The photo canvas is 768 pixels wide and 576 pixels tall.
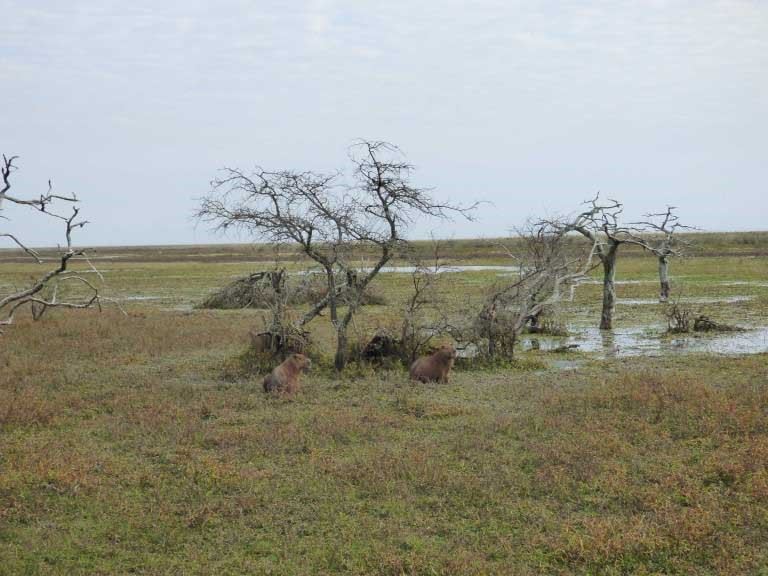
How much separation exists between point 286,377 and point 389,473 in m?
A: 4.62

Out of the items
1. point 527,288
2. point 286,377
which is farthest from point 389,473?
point 527,288

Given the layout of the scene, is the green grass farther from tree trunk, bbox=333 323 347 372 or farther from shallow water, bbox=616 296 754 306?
shallow water, bbox=616 296 754 306

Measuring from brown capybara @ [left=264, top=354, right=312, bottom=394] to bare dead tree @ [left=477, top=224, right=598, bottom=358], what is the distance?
14.6ft

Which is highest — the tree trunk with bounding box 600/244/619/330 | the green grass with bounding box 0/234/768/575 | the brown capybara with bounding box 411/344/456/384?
the tree trunk with bounding box 600/244/619/330

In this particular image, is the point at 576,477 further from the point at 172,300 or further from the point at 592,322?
the point at 172,300

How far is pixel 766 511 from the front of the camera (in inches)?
257

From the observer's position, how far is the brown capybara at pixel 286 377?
11.9 meters

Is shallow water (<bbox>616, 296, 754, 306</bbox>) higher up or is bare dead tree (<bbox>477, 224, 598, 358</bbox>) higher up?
bare dead tree (<bbox>477, 224, 598, 358</bbox>)

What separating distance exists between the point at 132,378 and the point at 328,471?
683cm

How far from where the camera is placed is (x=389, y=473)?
25.1 ft

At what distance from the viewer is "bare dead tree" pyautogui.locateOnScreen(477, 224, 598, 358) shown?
15211mm

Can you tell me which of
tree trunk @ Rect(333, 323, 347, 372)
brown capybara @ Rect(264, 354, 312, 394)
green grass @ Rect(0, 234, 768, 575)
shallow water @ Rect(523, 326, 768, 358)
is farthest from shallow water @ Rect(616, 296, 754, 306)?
brown capybara @ Rect(264, 354, 312, 394)

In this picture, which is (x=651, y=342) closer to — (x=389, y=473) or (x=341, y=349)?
(x=341, y=349)

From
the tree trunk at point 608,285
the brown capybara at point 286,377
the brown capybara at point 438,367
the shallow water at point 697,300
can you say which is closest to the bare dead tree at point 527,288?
the tree trunk at point 608,285
